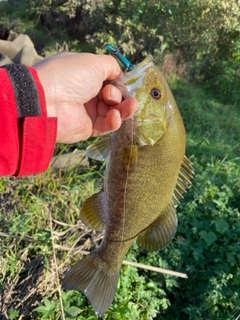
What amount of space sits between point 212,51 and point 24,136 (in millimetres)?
8459

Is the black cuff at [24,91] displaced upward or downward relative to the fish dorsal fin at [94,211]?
upward

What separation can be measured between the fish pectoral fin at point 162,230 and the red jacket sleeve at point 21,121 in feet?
2.29

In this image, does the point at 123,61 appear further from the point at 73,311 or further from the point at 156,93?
the point at 73,311

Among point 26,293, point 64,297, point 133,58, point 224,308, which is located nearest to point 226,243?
point 224,308

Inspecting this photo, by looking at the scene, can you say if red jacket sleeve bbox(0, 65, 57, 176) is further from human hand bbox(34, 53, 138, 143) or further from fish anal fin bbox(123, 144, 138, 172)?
fish anal fin bbox(123, 144, 138, 172)

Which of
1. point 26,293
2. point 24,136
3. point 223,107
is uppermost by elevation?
point 24,136

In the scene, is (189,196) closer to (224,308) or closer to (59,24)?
(224,308)

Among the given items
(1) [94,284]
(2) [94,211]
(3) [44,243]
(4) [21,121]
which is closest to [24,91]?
(4) [21,121]

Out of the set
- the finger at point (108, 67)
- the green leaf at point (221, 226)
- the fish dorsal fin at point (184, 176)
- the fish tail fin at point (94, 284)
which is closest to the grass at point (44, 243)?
the green leaf at point (221, 226)

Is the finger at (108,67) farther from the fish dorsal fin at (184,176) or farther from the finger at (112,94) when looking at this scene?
the fish dorsal fin at (184,176)

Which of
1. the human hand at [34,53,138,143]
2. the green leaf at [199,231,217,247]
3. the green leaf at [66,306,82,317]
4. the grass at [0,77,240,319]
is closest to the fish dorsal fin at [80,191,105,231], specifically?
the human hand at [34,53,138,143]

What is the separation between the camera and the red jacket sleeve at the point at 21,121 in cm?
167

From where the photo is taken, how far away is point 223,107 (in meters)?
8.60

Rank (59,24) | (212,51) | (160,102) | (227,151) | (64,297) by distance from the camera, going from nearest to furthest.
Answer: (160,102) < (64,297) < (227,151) < (212,51) < (59,24)
